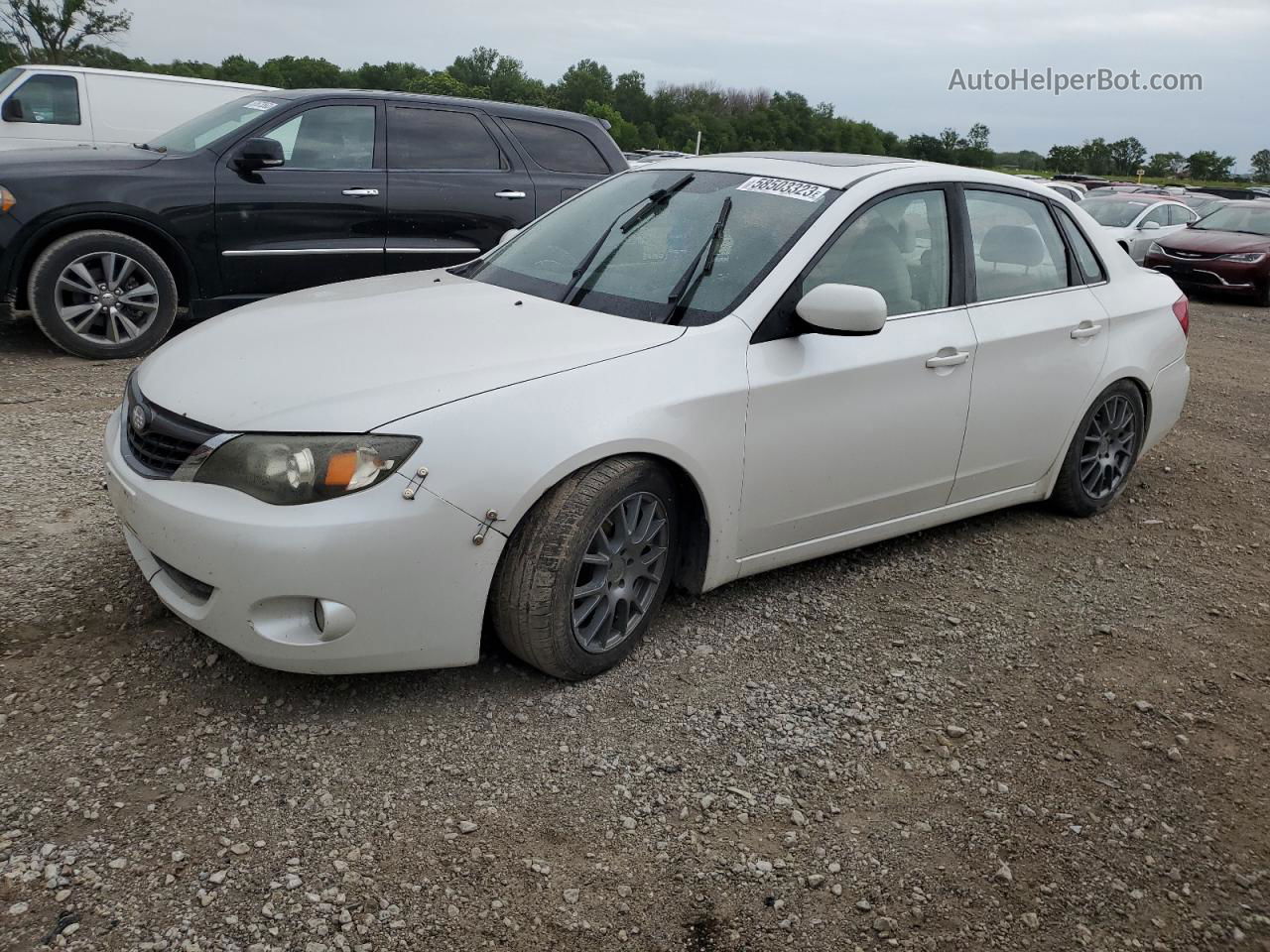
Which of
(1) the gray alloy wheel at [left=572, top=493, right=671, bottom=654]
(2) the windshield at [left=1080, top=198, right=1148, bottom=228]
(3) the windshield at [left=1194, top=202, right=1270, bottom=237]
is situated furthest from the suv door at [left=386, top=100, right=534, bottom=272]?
(2) the windshield at [left=1080, top=198, right=1148, bottom=228]

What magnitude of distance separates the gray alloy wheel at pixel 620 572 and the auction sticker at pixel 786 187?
4.43 feet

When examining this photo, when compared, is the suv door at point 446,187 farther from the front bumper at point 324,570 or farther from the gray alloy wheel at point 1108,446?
the front bumper at point 324,570

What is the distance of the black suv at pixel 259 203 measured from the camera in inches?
261

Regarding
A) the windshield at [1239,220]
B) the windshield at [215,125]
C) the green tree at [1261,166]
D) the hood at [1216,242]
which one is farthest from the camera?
the green tree at [1261,166]

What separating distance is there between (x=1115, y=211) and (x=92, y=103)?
15.9m

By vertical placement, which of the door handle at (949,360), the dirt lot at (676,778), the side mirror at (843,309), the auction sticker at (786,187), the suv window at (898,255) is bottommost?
the dirt lot at (676,778)

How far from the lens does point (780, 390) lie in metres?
3.60

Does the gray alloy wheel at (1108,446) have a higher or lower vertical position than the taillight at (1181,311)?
lower

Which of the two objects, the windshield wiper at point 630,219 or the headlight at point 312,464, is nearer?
the headlight at point 312,464

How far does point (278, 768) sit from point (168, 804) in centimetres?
28

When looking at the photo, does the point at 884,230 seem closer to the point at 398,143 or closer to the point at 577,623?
the point at 577,623

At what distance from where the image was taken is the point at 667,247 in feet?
12.9

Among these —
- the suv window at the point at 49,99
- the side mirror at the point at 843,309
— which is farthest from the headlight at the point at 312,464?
the suv window at the point at 49,99

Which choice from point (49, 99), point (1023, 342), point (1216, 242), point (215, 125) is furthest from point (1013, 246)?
point (1216, 242)
